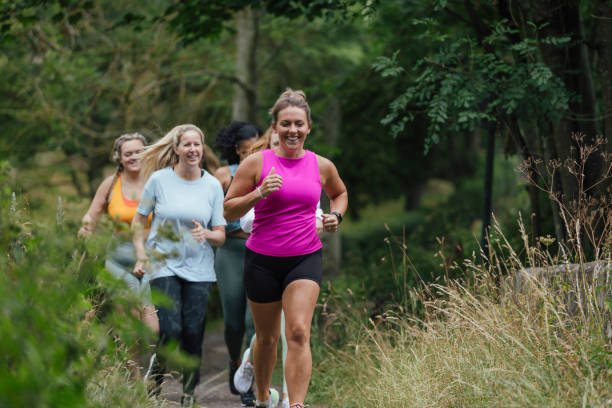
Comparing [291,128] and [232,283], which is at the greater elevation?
[291,128]

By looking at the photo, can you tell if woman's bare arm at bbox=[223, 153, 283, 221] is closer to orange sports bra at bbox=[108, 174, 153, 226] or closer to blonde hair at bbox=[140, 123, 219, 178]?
blonde hair at bbox=[140, 123, 219, 178]

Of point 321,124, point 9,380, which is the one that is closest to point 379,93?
point 321,124

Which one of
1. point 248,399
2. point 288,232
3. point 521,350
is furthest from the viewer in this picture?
point 248,399

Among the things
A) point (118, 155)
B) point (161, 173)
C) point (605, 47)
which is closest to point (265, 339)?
point (161, 173)

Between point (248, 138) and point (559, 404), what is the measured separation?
380 cm

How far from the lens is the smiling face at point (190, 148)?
5.58m

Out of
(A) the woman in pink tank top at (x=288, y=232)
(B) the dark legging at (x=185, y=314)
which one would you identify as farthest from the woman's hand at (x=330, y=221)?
(B) the dark legging at (x=185, y=314)

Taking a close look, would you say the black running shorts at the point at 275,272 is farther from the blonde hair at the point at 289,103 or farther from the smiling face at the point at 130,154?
the smiling face at the point at 130,154

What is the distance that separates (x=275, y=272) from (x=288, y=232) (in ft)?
0.96

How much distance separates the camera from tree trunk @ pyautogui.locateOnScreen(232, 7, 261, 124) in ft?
41.4

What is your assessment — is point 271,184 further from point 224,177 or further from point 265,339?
point 224,177

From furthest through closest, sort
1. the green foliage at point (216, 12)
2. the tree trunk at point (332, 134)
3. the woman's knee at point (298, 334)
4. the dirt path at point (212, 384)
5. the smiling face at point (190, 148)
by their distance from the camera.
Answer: the tree trunk at point (332, 134), the green foliage at point (216, 12), the dirt path at point (212, 384), the smiling face at point (190, 148), the woman's knee at point (298, 334)

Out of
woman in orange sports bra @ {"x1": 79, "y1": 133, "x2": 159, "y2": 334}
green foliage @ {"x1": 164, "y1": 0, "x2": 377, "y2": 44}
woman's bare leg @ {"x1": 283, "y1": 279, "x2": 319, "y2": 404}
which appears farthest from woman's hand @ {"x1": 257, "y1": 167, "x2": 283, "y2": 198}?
green foliage @ {"x1": 164, "y1": 0, "x2": 377, "y2": 44}

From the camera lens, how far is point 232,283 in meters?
6.14
